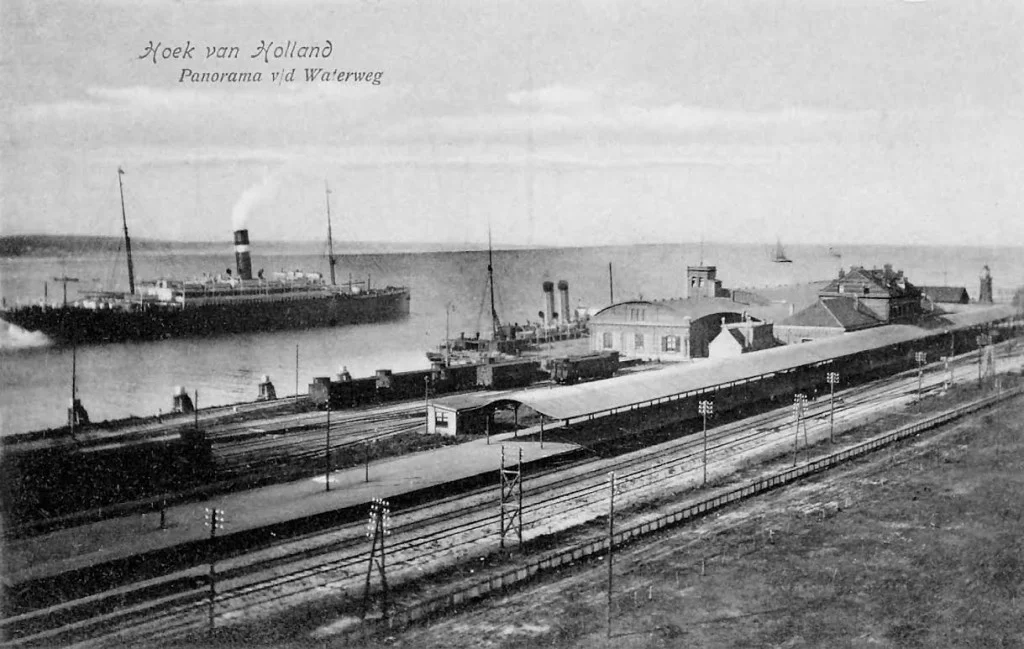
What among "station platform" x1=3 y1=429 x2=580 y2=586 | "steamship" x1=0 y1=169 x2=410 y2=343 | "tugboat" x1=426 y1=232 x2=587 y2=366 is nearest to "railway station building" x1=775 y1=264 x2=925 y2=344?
"tugboat" x1=426 y1=232 x2=587 y2=366

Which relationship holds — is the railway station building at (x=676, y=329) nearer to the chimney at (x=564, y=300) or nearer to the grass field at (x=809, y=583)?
the chimney at (x=564, y=300)

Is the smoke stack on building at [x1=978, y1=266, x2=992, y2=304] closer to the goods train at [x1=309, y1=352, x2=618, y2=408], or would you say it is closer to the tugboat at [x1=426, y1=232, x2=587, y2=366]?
the tugboat at [x1=426, y1=232, x2=587, y2=366]

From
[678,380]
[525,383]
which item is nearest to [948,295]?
[525,383]

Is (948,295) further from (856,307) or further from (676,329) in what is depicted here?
(676,329)

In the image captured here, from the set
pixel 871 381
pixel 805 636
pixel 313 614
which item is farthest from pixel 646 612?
pixel 871 381

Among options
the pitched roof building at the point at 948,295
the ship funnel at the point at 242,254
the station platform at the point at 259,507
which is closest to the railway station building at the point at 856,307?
the pitched roof building at the point at 948,295

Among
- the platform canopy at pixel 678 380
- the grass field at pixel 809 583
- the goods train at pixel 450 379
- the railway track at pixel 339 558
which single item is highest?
the platform canopy at pixel 678 380
